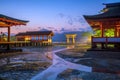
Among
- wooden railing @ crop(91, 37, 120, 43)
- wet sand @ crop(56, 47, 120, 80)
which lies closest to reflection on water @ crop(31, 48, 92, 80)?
wet sand @ crop(56, 47, 120, 80)

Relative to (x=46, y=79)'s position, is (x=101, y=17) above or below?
above

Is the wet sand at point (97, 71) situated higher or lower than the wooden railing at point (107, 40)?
lower

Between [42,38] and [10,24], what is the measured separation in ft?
107

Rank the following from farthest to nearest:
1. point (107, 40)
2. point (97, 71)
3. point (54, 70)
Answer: point (107, 40) → point (54, 70) → point (97, 71)

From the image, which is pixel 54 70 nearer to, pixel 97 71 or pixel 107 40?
pixel 97 71

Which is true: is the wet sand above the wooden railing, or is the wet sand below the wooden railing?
below

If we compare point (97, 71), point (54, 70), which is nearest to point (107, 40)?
point (97, 71)

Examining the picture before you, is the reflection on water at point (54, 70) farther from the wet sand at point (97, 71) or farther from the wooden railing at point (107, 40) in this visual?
the wooden railing at point (107, 40)

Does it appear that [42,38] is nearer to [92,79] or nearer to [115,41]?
[115,41]

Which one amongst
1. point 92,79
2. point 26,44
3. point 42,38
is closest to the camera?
point 92,79

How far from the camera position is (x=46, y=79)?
7.98 m

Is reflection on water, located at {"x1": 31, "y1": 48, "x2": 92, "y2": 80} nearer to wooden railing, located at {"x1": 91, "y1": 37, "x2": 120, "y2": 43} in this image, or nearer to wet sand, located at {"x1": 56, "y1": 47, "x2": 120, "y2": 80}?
wet sand, located at {"x1": 56, "y1": 47, "x2": 120, "y2": 80}

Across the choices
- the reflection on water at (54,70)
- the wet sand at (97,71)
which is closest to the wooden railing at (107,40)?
the wet sand at (97,71)

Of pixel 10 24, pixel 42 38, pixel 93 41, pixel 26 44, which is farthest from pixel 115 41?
pixel 42 38
